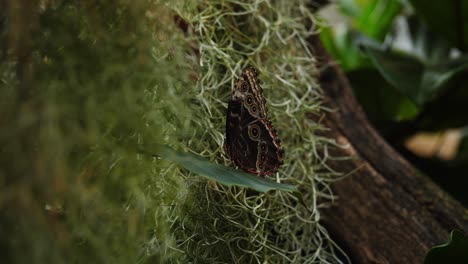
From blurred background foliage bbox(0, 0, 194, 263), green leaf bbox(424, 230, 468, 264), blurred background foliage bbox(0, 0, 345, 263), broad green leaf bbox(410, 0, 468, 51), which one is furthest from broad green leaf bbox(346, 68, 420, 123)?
blurred background foliage bbox(0, 0, 194, 263)

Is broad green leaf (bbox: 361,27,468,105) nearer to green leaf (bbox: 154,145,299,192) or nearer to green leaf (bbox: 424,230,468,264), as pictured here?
green leaf (bbox: 424,230,468,264)

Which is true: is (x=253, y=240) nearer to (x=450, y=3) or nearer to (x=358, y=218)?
(x=358, y=218)

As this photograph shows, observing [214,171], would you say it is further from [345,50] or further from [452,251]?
[345,50]

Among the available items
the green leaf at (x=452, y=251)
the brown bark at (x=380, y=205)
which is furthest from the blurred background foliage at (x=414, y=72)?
the green leaf at (x=452, y=251)

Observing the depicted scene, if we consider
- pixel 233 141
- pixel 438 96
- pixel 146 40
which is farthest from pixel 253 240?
pixel 438 96

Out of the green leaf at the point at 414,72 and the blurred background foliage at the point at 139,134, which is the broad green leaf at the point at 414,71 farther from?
the blurred background foliage at the point at 139,134

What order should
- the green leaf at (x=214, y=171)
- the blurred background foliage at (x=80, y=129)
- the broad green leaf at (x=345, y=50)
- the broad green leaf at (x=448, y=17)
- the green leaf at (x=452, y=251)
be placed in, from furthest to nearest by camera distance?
the broad green leaf at (x=345, y=50) < the broad green leaf at (x=448, y=17) < the green leaf at (x=452, y=251) < the green leaf at (x=214, y=171) < the blurred background foliage at (x=80, y=129)

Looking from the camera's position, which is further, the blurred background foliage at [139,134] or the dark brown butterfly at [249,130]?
the dark brown butterfly at [249,130]
